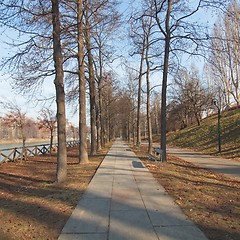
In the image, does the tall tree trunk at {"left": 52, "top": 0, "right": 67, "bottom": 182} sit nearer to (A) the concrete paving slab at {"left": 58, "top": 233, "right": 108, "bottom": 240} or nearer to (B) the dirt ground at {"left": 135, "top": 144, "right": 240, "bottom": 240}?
(B) the dirt ground at {"left": 135, "top": 144, "right": 240, "bottom": 240}

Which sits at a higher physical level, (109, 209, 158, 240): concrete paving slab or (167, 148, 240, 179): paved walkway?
(109, 209, 158, 240): concrete paving slab

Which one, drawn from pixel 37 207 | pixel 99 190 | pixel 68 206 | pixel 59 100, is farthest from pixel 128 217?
pixel 59 100

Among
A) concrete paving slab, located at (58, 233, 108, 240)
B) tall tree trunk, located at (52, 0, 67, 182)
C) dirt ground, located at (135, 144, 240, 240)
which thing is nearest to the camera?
concrete paving slab, located at (58, 233, 108, 240)

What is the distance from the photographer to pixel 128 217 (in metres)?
5.05

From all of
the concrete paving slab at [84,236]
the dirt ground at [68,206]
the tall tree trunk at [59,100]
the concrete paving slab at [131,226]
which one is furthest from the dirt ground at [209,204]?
the tall tree trunk at [59,100]

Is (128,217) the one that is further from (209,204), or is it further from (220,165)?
(220,165)

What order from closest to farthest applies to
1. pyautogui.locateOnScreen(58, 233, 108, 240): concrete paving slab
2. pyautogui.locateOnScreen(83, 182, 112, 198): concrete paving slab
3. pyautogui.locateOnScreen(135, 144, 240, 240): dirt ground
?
1. pyautogui.locateOnScreen(58, 233, 108, 240): concrete paving slab
2. pyautogui.locateOnScreen(135, 144, 240, 240): dirt ground
3. pyautogui.locateOnScreen(83, 182, 112, 198): concrete paving slab

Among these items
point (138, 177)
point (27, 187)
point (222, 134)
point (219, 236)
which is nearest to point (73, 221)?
Answer: point (219, 236)

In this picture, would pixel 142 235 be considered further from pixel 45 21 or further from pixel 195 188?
pixel 45 21

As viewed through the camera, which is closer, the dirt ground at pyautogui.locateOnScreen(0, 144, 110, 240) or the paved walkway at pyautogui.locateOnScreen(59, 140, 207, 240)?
the paved walkway at pyautogui.locateOnScreen(59, 140, 207, 240)

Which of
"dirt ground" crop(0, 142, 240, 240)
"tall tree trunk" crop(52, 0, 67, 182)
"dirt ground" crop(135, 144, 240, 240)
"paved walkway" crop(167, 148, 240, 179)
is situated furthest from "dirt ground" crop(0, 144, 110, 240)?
"paved walkway" crop(167, 148, 240, 179)

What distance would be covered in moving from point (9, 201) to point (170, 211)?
158 inches

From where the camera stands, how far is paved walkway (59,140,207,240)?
4191mm

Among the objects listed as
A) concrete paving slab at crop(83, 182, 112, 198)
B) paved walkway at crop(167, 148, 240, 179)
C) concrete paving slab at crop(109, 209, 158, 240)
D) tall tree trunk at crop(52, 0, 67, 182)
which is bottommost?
paved walkway at crop(167, 148, 240, 179)
